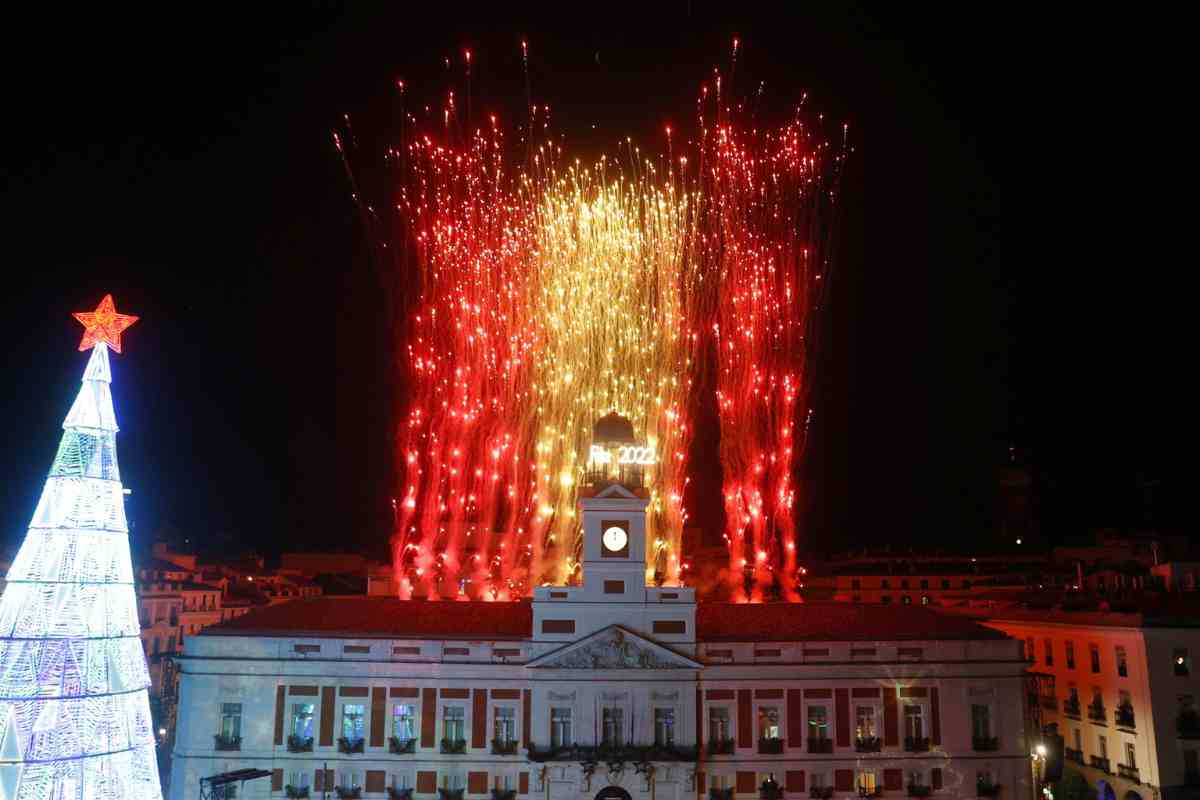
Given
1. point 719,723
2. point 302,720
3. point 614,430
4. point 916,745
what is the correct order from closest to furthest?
point 302,720 < point 916,745 < point 719,723 < point 614,430

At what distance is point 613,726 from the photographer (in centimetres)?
3928

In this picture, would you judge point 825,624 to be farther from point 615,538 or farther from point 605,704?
point 605,704

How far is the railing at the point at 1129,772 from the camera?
42156mm

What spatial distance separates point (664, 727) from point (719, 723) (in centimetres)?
218

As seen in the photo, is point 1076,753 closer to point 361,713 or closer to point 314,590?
point 361,713

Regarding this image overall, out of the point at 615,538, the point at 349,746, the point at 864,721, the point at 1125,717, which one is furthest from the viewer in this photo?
the point at 1125,717

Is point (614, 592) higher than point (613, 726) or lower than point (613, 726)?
higher

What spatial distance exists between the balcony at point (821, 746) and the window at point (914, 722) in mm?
3121

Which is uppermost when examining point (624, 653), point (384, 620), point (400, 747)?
point (384, 620)

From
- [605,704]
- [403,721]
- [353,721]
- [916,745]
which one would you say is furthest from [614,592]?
[916,745]

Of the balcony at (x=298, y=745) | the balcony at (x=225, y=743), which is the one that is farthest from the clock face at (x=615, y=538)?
the balcony at (x=225, y=743)

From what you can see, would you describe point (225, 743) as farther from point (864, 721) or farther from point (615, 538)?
point (864, 721)

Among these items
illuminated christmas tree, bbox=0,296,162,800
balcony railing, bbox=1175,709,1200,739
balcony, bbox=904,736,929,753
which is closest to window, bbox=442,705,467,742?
illuminated christmas tree, bbox=0,296,162,800

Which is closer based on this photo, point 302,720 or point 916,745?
point 302,720
